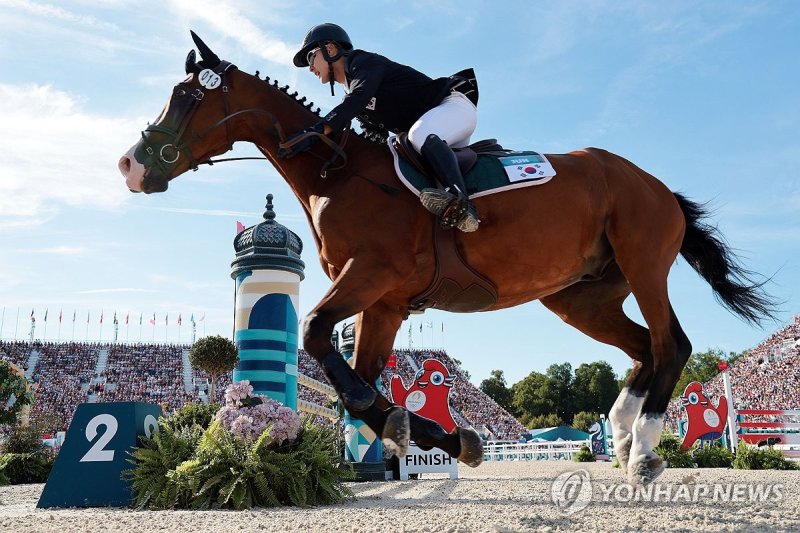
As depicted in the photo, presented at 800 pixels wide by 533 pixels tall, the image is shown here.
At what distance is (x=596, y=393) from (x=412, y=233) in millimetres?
54061

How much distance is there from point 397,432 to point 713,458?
36.7ft

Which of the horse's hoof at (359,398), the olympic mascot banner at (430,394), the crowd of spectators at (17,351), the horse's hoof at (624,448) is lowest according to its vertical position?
the horse's hoof at (624,448)

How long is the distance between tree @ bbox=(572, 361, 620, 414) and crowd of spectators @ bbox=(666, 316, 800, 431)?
1428 cm

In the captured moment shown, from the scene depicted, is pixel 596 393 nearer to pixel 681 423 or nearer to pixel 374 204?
pixel 681 423

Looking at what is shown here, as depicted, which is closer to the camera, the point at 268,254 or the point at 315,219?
the point at 315,219

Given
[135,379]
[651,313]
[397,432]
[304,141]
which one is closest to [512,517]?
[397,432]

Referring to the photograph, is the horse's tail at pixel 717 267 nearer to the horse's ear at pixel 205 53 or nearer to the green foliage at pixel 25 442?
the horse's ear at pixel 205 53

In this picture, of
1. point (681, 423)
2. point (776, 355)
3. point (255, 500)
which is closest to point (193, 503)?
point (255, 500)

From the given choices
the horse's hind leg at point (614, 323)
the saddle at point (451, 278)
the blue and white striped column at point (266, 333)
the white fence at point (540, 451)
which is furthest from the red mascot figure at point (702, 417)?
the saddle at point (451, 278)

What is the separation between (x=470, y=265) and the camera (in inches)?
137

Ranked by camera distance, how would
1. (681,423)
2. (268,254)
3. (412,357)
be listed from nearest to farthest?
1. (268,254)
2. (681,423)
3. (412,357)

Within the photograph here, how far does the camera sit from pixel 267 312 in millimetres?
8445

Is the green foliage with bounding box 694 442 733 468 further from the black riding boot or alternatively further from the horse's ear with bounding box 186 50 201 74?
the horse's ear with bounding box 186 50 201 74

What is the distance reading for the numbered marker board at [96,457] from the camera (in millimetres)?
5586
